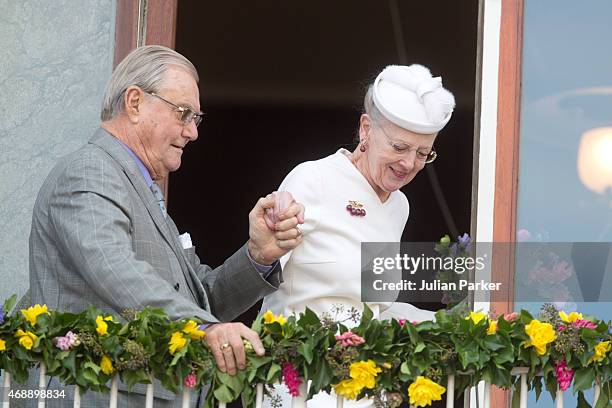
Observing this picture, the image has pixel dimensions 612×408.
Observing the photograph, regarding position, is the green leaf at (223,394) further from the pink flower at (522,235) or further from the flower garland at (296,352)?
the pink flower at (522,235)

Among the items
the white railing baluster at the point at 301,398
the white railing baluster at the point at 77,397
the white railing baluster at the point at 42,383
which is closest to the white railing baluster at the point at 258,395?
the white railing baluster at the point at 301,398

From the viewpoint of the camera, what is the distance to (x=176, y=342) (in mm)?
3746

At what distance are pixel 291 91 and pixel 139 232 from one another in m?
5.86

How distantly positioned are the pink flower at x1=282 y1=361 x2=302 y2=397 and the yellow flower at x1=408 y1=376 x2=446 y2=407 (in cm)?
32

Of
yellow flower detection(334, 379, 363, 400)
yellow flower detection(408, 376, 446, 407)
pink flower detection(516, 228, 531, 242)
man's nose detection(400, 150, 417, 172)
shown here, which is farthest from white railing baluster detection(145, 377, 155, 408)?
pink flower detection(516, 228, 531, 242)

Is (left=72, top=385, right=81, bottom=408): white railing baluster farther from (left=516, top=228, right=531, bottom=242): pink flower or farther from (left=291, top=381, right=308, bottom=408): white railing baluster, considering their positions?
(left=516, top=228, right=531, bottom=242): pink flower

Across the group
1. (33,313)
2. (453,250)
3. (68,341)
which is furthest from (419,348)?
(453,250)

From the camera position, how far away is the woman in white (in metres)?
4.59

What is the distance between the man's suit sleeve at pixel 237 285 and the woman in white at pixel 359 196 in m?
0.09

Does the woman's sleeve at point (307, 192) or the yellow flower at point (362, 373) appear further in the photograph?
the woman's sleeve at point (307, 192)

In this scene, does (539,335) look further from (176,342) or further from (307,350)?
(176,342)

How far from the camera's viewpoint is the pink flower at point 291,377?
3814 millimetres

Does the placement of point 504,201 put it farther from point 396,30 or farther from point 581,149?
point 396,30

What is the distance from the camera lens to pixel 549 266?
5531 mm
